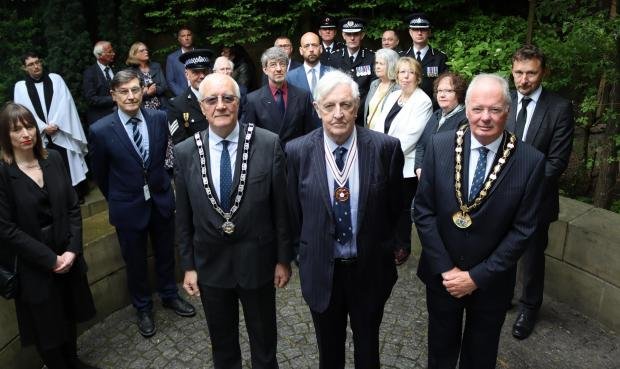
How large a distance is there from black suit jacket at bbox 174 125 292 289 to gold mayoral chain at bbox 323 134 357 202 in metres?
0.35

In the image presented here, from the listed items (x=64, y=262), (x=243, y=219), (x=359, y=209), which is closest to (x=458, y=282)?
(x=359, y=209)

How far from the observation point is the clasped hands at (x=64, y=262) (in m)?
3.34

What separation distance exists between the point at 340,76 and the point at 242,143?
2.32ft

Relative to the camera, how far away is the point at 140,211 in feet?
13.5

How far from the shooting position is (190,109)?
191 inches

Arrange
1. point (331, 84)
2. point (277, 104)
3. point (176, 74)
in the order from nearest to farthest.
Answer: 1. point (331, 84)
2. point (277, 104)
3. point (176, 74)

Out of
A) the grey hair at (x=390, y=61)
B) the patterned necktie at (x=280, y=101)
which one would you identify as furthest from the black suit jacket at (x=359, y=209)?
the grey hair at (x=390, y=61)

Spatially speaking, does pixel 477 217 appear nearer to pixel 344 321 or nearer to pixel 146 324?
Result: pixel 344 321

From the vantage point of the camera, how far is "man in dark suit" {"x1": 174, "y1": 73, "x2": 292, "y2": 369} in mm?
3025

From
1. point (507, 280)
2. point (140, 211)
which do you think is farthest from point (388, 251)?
point (140, 211)

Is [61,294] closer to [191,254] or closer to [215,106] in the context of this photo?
[191,254]

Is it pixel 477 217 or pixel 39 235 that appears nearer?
pixel 477 217

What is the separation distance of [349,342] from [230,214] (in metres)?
1.66

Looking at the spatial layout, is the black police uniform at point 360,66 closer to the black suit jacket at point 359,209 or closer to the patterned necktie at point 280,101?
the patterned necktie at point 280,101
